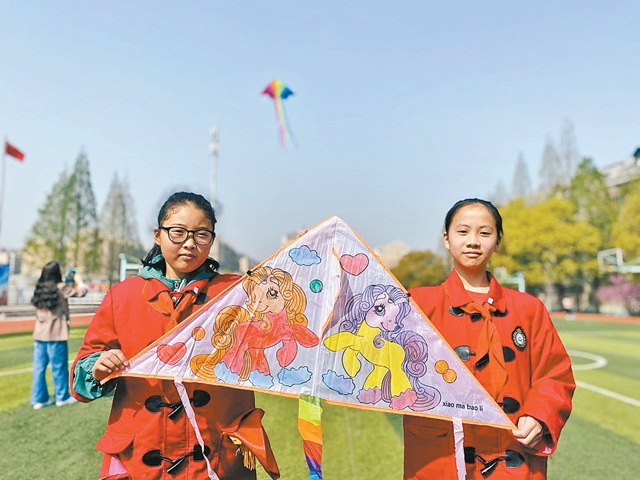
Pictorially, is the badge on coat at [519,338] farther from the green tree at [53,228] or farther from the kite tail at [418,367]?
the green tree at [53,228]

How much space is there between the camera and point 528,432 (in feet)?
6.22

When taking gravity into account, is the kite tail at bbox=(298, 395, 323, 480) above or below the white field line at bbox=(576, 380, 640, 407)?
above

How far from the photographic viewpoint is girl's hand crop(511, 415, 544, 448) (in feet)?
6.22

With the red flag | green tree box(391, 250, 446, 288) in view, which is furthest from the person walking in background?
the red flag

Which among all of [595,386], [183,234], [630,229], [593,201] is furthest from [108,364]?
[593,201]

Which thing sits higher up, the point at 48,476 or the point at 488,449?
the point at 488,449

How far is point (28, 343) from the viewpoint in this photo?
25.9 feet

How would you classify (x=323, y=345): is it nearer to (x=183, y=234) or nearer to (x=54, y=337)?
(x=183, y=234)

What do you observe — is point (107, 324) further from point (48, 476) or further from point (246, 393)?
point (48, 476)

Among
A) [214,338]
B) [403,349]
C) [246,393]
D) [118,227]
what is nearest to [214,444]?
[246,393]

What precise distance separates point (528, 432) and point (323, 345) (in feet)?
2.88

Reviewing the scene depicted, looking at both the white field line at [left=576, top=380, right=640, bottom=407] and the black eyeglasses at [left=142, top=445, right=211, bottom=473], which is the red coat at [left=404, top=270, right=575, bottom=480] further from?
the white field line at [left=576, top=380, right=640, bottom=407]

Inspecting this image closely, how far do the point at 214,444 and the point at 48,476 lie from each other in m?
2.43

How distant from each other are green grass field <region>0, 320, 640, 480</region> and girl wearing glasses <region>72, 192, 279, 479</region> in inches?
24.7
